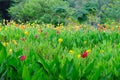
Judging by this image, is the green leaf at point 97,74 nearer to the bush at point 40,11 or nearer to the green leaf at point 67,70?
the green leaf at point 67,70

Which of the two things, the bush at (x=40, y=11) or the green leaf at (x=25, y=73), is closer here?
the green leaf at (x=25, y=73)

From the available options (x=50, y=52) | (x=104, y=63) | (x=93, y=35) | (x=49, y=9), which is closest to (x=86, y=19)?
(x=49, y=9)

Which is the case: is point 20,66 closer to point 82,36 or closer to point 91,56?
point 91,56

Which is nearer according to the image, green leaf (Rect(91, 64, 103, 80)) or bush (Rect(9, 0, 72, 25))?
green leaf (Rect(91, 64, 103, 80))

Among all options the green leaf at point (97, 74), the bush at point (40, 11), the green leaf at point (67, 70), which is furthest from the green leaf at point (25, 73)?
the bush at point (40, 11)

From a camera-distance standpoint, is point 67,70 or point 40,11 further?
point 40,11

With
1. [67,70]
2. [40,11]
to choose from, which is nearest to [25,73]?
[67,70]

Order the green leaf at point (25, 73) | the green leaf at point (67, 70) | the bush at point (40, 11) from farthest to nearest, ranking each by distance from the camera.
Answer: the bush at point (40, 11), the green leaf at point (67, 70), the green leaf at point (25, 73)

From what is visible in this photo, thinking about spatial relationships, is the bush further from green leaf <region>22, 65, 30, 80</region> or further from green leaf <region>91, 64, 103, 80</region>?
Result: green leaf <region>22, 65, 30, 80</region>

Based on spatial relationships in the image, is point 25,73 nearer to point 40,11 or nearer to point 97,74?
point 97,74

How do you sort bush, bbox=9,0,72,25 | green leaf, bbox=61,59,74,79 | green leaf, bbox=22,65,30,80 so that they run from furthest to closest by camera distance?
bush, bbox=9,0,72,25 < green leaf, bbox=61,59,74,79 < green leaf, bbox=22,65,30,80

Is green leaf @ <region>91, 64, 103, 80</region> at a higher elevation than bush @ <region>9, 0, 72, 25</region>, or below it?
higher

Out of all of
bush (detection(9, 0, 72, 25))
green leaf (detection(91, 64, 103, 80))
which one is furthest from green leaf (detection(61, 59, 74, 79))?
bush (detection(9, 0, 72, 25))

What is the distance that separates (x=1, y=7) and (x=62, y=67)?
22.6 meters
